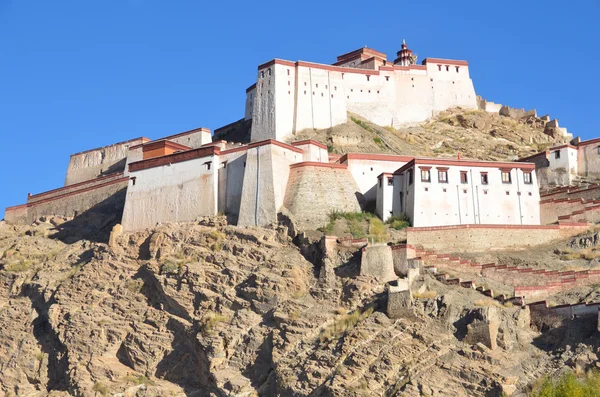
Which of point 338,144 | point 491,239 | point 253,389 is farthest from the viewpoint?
point 338,144

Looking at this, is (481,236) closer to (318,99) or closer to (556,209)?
(556,209)

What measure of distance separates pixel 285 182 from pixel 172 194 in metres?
5.64

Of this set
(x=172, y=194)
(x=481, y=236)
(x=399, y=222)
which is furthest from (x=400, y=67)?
(x=481, y=236)

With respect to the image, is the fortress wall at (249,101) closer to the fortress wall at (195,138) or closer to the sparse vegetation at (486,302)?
the fortress wall at (195,138)

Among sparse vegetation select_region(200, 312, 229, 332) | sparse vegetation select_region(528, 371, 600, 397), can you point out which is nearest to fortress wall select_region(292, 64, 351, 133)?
sparse vegetation select_region(200, 312, 229, 332)

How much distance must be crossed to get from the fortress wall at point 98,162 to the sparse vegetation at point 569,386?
34.4 meters

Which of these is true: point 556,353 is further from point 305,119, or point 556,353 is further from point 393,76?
point 393,76

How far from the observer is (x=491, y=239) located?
48.1m

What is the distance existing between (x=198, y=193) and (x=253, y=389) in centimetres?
1391

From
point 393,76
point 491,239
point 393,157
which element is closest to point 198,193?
point 393,157

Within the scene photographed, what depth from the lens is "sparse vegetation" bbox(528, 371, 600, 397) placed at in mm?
34812

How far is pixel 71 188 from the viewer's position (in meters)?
63.5

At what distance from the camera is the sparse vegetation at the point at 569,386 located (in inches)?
1371

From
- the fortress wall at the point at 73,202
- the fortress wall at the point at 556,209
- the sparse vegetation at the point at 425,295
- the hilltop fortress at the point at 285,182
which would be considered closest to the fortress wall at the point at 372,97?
the hilltop fortress at the point at 285,182
